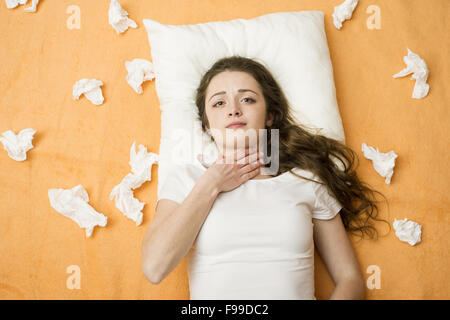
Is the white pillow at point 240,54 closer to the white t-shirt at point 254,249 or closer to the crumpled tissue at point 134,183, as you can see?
the crumpled tissue at point 134,183

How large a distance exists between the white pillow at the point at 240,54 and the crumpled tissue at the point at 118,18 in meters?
0.16

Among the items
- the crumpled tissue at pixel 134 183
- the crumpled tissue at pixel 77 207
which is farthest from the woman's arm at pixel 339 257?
the crumpled tissue at pixel 77 207

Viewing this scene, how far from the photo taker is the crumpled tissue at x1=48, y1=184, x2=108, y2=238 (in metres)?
1.64

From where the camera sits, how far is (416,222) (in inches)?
65.2

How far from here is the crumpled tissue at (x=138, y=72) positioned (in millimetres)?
1864

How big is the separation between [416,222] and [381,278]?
0.30m

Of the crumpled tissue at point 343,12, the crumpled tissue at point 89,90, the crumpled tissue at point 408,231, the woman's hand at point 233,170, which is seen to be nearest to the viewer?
the woman's hand at point 233,170

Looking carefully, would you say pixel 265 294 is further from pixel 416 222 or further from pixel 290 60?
pixel 290 60

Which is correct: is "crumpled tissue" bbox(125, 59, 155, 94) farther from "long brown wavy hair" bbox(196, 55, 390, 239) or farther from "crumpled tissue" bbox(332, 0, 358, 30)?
"crumpled tissue" bbox(332, 0, 358, 30)

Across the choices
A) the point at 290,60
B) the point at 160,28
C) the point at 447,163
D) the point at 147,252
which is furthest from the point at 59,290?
the point at 447,163

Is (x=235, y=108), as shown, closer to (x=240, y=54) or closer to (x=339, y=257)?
(x=240, y=54)

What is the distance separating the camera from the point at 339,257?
1476 mm

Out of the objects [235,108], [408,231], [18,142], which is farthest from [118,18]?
[408,231]
